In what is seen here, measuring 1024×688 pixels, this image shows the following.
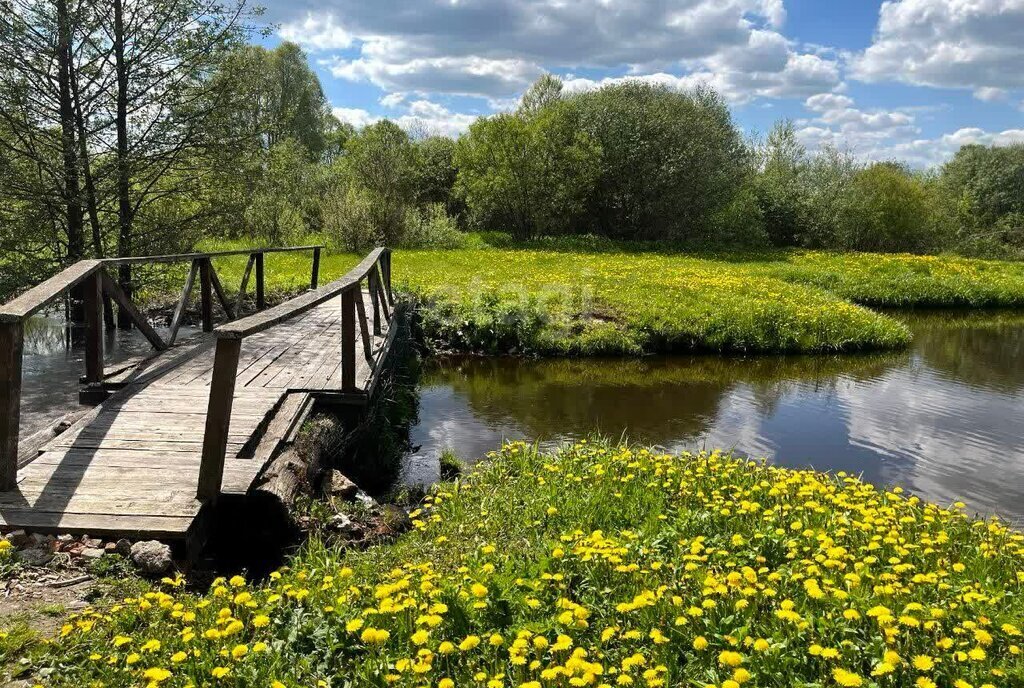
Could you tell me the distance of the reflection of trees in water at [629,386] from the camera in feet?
35.5

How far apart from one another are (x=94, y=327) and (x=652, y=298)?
44.8 feet

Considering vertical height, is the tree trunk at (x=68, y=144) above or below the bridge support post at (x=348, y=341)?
above

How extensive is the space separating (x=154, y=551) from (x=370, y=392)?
350 cm

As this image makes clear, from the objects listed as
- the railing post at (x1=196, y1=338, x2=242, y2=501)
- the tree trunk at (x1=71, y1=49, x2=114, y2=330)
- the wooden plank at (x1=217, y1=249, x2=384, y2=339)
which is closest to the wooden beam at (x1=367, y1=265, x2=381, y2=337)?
the wooden plank at (x1=217, y1=249, x2=384, y2=339)

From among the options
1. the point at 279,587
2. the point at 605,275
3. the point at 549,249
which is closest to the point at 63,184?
the point at 279,587

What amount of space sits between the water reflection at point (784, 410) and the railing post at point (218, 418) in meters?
3.51

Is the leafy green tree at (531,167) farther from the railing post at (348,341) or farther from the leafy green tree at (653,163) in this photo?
the railing post at (348,341)

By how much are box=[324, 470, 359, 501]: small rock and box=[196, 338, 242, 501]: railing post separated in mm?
1537

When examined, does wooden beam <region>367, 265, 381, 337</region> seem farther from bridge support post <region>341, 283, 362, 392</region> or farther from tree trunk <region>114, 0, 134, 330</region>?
tree trunk <region>114, 0, 134, 330</region>

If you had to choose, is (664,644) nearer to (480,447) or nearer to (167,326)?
(480,447)

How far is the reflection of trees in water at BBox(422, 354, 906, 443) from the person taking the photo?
35.5 feet

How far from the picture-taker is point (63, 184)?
11633 millimetres

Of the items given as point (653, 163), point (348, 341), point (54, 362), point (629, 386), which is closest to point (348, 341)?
point (348, 341)

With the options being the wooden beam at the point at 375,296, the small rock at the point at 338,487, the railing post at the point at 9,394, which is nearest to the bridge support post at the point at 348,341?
the small rock at the point at 338,487
